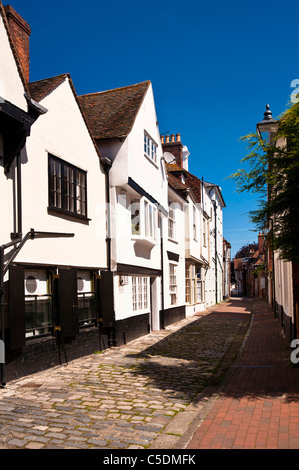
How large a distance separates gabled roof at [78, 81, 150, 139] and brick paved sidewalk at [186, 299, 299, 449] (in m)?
7.64

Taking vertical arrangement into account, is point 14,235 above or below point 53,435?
above

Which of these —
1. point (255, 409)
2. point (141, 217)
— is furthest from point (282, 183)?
point (141, 217)

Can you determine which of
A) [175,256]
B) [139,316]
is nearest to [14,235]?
[139,316]

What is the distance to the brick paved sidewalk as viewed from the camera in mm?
5391

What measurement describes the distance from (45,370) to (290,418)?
5.38 metres

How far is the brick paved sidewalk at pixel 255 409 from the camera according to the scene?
5.39m

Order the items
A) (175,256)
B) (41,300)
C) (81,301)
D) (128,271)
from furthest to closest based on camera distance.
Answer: (175,256), (128,271), (81,301), (41,300)

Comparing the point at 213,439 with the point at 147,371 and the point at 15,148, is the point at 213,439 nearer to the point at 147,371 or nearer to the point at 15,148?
the point at 147,371

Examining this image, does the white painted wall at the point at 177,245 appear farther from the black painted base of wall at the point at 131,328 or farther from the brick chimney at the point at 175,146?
the brick chimney at the point at 175,146

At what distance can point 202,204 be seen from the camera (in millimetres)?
29531

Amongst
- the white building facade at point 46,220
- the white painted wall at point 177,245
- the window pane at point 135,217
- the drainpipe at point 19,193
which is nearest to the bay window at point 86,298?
the white building facade at point 46,220

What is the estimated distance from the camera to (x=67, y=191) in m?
10.9

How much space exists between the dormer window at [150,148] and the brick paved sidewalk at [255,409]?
27.5 feet
